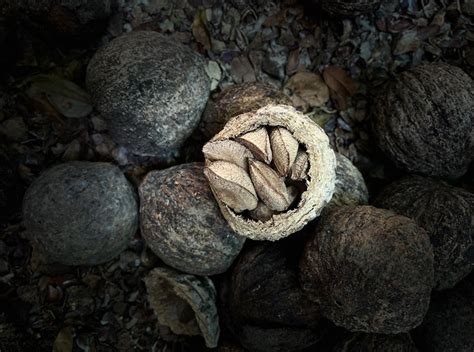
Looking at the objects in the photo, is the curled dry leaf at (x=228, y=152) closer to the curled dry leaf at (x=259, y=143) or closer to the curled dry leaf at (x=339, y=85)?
the curled dry leaf at (x=259, y=143)

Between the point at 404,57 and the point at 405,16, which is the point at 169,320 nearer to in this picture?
the point at 404,57

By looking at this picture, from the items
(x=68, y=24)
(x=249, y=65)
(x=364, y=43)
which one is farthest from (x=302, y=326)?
(x=68, y=24)

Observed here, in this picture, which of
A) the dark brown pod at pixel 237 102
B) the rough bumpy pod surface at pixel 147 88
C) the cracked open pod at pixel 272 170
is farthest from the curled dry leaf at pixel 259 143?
the rough bumpy pod surface at pixel 147 88

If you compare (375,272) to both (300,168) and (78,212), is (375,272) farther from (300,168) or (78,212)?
(78,212)

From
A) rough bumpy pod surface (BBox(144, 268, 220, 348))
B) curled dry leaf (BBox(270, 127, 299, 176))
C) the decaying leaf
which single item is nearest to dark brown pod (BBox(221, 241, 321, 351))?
rough bumpy pod surface (BBox(144, 268, 220, 348))

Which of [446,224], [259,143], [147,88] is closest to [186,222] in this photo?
[259,143]
